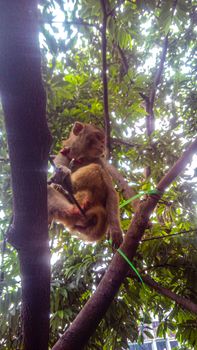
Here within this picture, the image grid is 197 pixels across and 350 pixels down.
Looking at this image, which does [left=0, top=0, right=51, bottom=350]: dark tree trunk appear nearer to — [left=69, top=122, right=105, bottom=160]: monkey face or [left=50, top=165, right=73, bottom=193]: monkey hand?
[left=50, top=165, right=73, bottom=193]: monkey hand

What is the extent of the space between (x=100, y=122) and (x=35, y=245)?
10.8 ft

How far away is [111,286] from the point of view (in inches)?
95.4

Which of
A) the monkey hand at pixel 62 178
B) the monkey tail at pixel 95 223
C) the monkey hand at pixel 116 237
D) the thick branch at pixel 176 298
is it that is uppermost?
the monkey hand at pixel 62 178

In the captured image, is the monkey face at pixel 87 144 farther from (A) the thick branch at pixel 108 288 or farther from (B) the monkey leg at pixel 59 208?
(A) the thick branch at pixel 108 288

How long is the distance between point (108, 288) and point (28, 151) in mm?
1371

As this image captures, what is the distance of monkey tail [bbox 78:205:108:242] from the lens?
317cm

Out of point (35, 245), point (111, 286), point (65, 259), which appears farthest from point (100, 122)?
point (35, 245)

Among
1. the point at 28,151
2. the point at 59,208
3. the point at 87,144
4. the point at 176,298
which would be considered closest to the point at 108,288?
the point at 176,298

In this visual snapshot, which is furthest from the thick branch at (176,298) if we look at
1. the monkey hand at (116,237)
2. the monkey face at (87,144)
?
the monkey face at (87,144)

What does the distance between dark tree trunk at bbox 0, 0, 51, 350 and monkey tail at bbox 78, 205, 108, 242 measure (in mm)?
1269

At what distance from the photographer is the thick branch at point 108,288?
7.32 ft

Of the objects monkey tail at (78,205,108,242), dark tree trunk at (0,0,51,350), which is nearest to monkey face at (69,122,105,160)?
monkey tail at (78,205,108,242)

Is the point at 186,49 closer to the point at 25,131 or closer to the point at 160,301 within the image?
the point at 160,301

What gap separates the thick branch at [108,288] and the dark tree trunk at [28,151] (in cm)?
26
